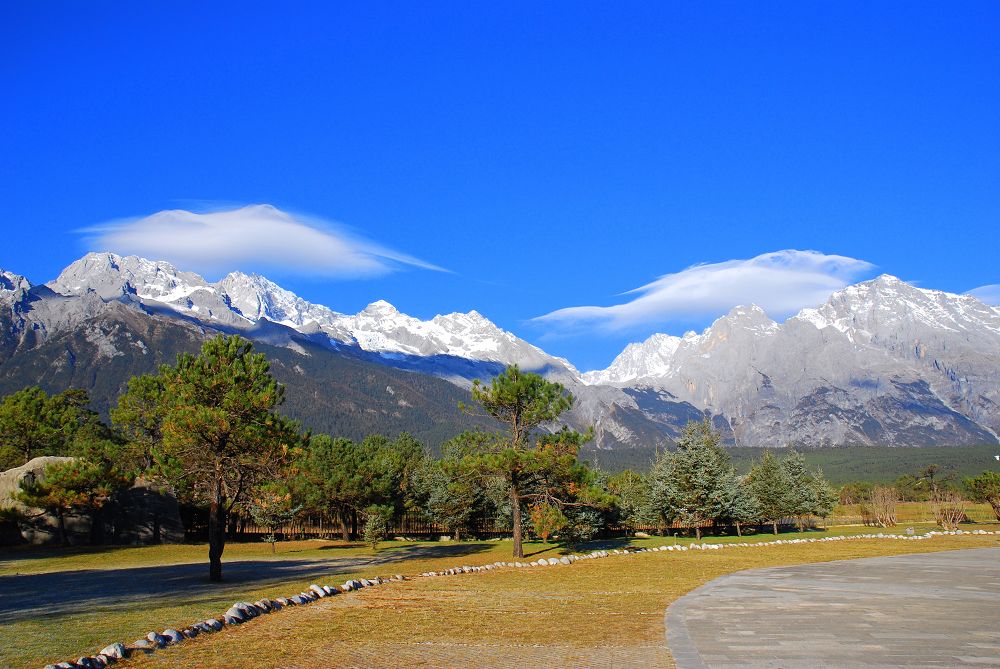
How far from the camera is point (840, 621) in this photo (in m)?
15.1

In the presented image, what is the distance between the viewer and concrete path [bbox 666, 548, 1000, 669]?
11414mm

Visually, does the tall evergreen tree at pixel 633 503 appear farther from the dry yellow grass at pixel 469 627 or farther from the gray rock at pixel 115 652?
the gray rock at pixel 115 652

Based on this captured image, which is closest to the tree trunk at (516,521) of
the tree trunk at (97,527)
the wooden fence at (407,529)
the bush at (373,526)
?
the bush at (373,526)

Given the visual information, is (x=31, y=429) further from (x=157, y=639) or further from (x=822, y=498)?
(x=822, y=498)

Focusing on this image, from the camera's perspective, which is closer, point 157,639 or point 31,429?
point 157,639

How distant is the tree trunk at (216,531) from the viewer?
25.1 meters

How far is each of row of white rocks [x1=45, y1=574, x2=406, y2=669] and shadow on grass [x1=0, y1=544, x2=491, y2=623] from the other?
1507 mm

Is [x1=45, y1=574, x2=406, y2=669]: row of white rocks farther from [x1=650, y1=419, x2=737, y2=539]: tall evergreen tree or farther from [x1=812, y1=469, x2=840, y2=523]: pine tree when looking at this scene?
[x1=812, y1=469, x2=840, y2=523]: pine tree

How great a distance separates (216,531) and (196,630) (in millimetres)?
12310

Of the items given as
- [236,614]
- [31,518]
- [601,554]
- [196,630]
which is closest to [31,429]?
[31,518]

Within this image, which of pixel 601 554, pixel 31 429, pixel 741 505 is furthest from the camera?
pixel 31 429

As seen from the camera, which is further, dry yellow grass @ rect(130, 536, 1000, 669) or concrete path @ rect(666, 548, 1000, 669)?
dry yellow grass @ rect(130, 536, 1000, 669)

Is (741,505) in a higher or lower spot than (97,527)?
lower

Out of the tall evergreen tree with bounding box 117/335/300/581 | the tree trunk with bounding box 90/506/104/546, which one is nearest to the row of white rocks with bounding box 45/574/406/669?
the tall evergreen tree with bounding box 117/335/300/581
